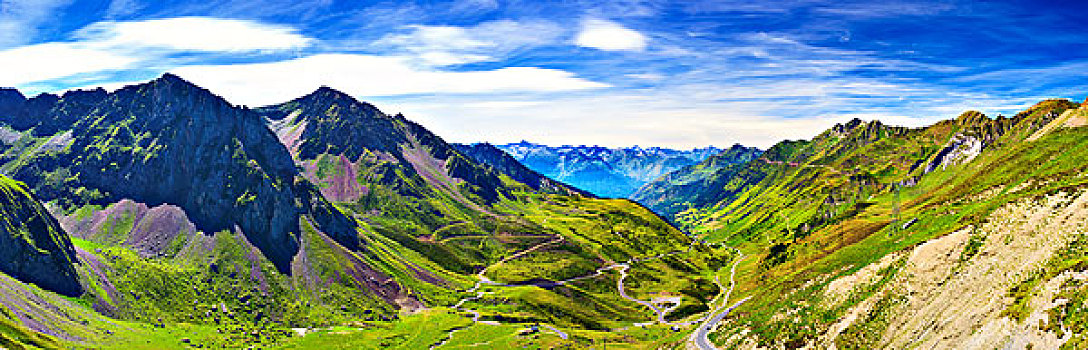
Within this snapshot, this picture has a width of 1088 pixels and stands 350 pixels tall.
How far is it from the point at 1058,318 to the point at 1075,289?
5299 mm

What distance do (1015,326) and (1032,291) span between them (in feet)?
20.1

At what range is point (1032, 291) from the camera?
68.1 metres

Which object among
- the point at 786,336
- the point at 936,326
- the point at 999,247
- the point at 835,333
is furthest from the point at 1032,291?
the point at 786,336

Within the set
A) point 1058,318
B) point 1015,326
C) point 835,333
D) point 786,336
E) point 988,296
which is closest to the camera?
point 1058,318

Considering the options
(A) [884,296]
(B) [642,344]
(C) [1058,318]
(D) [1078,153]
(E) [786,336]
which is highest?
(D) [1078,153]

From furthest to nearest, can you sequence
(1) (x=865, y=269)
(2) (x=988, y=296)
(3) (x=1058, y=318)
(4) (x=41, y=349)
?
(4) (x=41, y=349) → (1) (x=865, y=269) → (2) (x=988, y=296) → (3) (x=1058, y=318)

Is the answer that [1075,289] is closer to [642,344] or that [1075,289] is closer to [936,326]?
[936,326]

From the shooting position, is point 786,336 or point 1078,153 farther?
point 1078,153

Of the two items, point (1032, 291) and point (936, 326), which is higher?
point (1032, 291)

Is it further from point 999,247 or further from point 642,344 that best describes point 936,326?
point 642,344

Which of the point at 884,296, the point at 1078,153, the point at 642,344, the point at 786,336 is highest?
the point at 1078,153

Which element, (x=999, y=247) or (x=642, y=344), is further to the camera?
(x=642, y=344)

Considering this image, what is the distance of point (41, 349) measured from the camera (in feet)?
545

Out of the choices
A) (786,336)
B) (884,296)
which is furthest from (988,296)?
(786,336)
